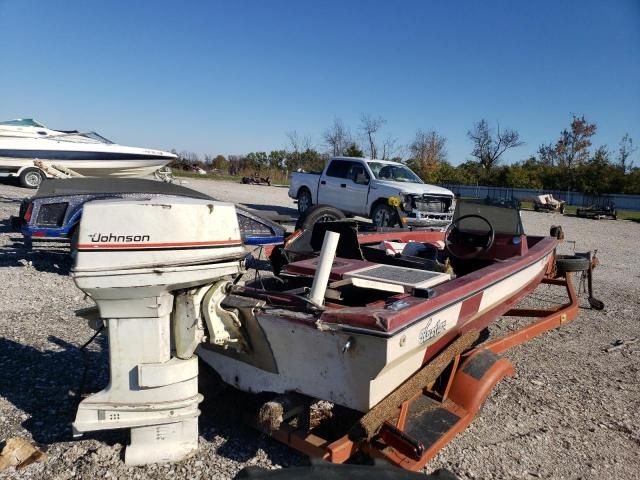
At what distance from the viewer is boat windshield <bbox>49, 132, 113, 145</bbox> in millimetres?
15820

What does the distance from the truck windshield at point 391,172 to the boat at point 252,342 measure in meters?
9.19

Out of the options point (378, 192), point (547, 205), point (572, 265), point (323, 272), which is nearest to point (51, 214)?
point (323, 272)

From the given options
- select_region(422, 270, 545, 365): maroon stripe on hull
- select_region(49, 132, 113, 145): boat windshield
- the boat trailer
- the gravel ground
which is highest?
select_region(49, 132, 113, 145): boat windshield

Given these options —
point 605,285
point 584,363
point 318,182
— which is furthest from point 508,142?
point 584,363

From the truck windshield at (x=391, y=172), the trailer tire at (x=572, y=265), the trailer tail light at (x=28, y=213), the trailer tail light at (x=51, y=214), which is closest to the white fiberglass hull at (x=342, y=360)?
the trailer tire at (x=572, y=265)

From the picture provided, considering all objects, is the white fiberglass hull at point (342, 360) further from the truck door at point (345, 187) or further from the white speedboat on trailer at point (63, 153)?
the white speedboat on trailer at point (63, 153)

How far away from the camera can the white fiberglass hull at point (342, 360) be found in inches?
91.2

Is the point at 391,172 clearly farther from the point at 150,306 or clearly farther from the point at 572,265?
the point at 150,306

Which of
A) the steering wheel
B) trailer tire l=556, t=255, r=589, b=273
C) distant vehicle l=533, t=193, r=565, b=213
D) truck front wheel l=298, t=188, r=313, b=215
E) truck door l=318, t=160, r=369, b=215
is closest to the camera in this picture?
the steering wheel

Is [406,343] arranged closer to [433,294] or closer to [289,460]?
[433,294]

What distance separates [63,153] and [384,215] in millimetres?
10598

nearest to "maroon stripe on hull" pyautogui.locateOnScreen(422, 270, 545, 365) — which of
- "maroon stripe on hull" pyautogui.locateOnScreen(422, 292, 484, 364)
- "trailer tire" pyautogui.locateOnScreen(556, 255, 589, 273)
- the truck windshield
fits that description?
"maroon stripe on hull" pyautogui.locateOnScreen(422, 292, 484, 364)

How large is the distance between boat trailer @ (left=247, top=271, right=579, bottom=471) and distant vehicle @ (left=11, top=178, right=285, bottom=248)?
11.3 ft

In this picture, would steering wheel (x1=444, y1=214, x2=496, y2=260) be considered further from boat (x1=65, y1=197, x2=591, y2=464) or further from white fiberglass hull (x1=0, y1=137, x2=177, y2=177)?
white fiberglass hull (x1=0, y1=137, x2=177, y2=177)
